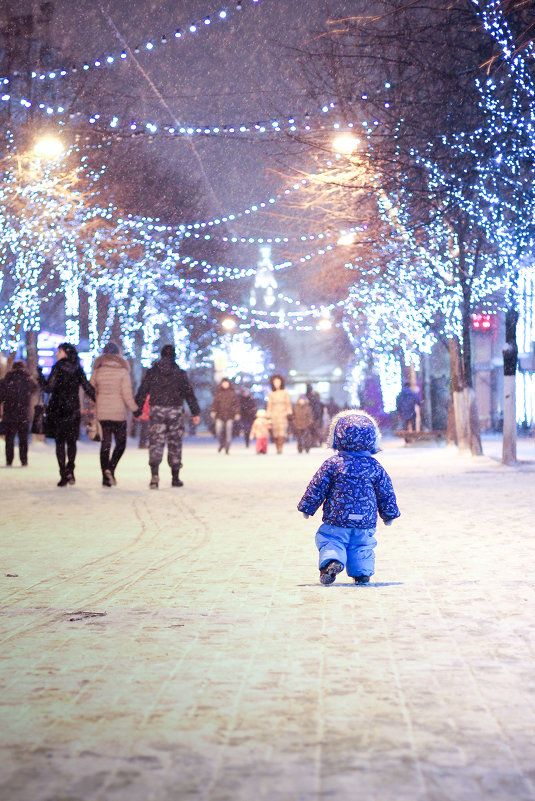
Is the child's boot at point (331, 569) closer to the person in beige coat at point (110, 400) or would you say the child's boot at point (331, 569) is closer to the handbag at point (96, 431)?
the person in beige coat at point (110, 400)

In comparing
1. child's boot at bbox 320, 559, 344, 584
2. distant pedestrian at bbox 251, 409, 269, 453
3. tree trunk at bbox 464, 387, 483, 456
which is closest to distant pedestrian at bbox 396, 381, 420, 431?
distant pedestrian at bbox 251, 409, 269, 453

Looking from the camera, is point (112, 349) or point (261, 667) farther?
point (112, 349)

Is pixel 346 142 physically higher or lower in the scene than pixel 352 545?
higher

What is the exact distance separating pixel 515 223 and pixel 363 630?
625 inches

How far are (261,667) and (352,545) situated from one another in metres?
2.86

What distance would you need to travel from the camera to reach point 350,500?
8.28 m

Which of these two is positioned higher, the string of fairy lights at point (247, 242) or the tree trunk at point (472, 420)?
the string of fairy lights at point (247, 242)

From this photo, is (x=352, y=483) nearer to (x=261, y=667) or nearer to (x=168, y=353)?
(x=261, y=667)

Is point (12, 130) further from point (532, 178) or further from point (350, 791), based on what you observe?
point (350, 791)

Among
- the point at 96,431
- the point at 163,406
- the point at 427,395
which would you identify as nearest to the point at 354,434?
the point at 163,406

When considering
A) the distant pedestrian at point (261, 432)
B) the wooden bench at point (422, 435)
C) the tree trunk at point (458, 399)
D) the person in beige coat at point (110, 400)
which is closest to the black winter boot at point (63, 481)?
the person in beige coat at point (110, 400)

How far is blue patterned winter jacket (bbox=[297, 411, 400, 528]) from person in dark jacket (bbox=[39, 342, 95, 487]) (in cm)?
971

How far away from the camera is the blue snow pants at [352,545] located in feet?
27.2

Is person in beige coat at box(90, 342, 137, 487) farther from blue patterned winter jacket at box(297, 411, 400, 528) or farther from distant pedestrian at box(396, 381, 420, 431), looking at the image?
distant pedestrian at box(396, 381, 420, 431)
